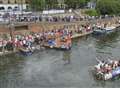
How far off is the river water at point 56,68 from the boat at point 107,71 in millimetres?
837

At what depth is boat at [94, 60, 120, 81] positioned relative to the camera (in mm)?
54906

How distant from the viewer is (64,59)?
64.9 metres

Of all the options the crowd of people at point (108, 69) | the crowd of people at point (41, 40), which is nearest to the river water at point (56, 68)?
the crowd of people at point (108, 69)

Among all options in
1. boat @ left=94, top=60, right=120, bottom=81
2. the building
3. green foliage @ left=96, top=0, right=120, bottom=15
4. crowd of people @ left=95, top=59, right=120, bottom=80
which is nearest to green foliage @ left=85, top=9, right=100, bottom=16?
green foliage @ left=96, top=0, right=120, bottom=15

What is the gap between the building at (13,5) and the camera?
300 ft

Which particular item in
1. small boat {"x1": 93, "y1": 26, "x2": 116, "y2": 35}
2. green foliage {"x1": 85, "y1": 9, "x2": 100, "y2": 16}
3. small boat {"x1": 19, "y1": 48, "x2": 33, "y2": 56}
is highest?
small boat {"x1": 19, "y1": 48, "x2": 33, "y2": 56}

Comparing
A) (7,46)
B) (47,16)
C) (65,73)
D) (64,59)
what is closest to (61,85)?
(65,73)

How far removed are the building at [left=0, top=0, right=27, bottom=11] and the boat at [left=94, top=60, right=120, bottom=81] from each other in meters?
39.4

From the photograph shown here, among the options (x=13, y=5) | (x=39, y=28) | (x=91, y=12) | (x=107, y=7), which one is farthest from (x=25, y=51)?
(x=107, y=7)

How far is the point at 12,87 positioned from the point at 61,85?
6.85 meters

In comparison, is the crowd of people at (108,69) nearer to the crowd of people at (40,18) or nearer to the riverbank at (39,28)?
the riverbank at (39,28)

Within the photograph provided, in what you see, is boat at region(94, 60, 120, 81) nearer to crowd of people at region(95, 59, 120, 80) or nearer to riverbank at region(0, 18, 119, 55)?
crowd of people at region(95, 59, 120, 80)

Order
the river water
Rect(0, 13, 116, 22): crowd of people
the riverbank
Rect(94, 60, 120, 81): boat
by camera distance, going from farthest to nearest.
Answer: Rect(0, 13, 116, 22): crowd of people → the riverbank → Rect(94, 60, 120, 81): boat → the river water

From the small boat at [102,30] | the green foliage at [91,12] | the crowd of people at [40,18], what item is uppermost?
the crowd of people at [40,18]
